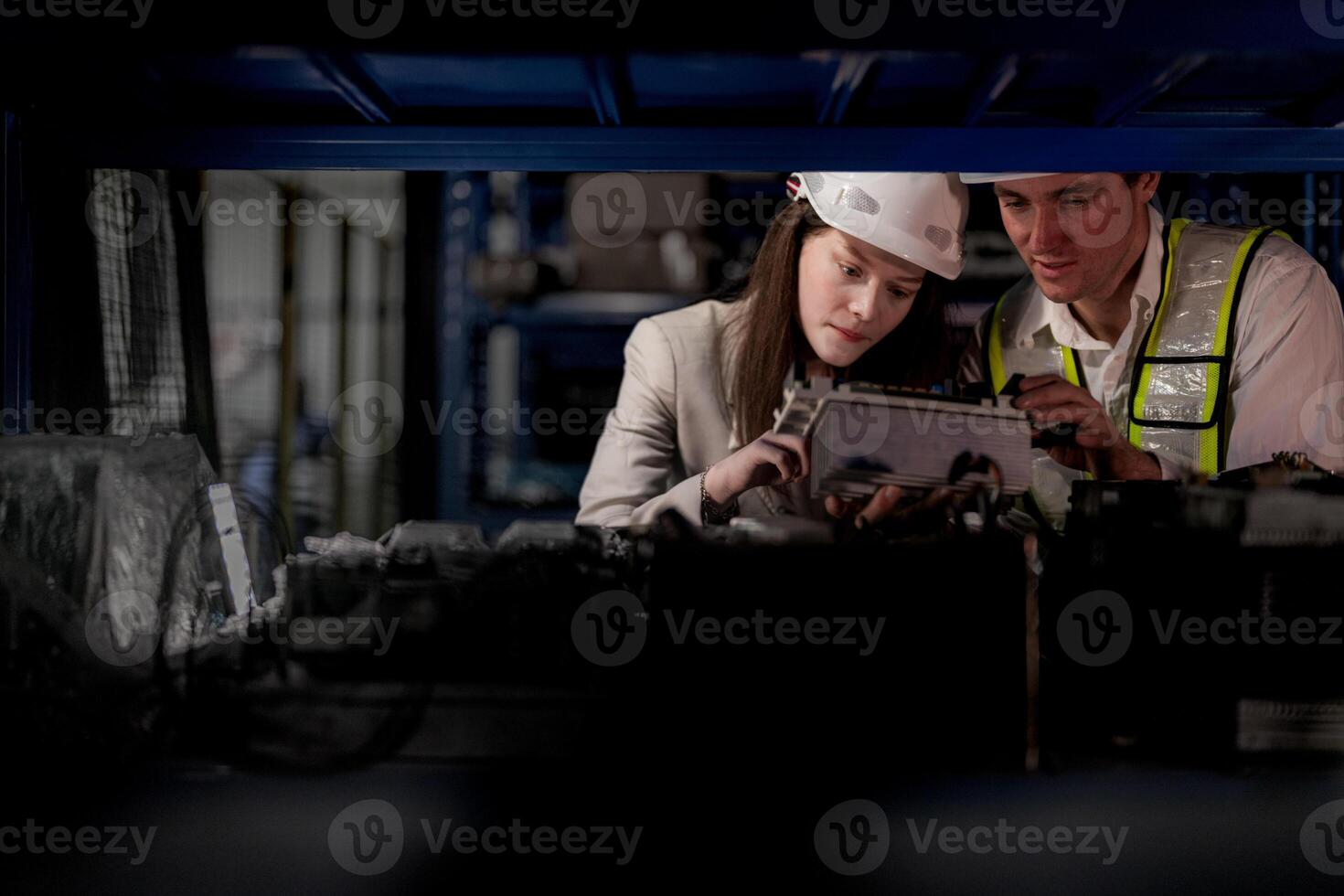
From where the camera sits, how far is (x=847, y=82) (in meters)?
1.49

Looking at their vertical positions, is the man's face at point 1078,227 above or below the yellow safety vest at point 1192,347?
above

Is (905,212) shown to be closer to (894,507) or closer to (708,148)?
(708,148)

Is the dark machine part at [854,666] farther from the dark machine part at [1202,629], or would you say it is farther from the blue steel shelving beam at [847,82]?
the blue steel shelving beam at [847,82]

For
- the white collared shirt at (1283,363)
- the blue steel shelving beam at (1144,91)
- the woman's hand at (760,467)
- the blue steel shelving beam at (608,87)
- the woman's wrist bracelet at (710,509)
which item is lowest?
the woman's wrist bracelet at (710,509)

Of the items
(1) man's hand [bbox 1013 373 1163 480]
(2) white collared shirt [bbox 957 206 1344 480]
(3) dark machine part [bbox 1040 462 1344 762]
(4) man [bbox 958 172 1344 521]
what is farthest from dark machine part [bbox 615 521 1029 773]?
(2) white collared shirt [bbox 957 206 1344 480]

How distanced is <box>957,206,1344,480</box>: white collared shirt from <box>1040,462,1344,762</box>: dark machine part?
453 millimetres

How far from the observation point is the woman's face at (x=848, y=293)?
5.90ft

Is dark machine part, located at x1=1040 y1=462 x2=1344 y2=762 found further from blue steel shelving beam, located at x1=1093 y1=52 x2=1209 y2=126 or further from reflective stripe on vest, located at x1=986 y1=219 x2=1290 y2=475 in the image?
blue steel shelving beam, located at x1=1093 y1=52 x2=1209 y2=126

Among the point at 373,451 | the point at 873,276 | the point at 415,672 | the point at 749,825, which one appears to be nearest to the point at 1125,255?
the point at 873,276

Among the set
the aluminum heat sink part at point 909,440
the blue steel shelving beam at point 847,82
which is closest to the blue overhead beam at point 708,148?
the blue steel shelving beam at point 847,82

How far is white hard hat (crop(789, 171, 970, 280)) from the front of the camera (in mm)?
1720

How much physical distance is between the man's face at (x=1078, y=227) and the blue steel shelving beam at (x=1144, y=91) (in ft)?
0.56

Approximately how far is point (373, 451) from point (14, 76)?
2270mm

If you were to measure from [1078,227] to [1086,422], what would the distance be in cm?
47
